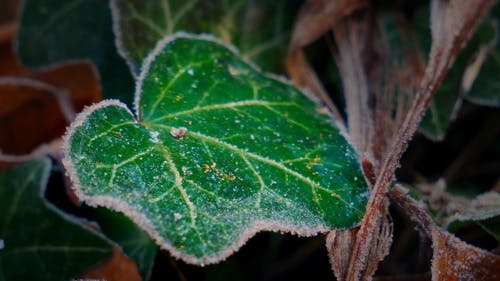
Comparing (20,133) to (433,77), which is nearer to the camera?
(433,77)

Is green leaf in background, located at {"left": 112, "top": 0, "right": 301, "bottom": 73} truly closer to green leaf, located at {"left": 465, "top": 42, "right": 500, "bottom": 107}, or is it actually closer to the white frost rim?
the white frost rim

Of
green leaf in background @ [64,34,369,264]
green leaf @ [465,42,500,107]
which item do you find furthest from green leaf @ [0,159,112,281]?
green leaf @ [465,42,500,107]

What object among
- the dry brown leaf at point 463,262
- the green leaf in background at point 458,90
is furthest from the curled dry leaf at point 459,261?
the green leaf in background at point 458,90

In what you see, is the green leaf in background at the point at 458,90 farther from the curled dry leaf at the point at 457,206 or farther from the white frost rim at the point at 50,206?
the white frost rim at the point at 50,206

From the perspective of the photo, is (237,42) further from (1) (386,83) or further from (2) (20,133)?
(2) (20,133)

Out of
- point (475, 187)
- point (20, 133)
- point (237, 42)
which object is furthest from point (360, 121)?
point (20, 133)

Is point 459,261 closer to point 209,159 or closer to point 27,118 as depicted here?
point 209,159

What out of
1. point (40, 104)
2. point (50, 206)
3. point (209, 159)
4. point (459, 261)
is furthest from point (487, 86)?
point (40, 104)

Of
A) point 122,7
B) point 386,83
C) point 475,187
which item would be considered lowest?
point 475,187
